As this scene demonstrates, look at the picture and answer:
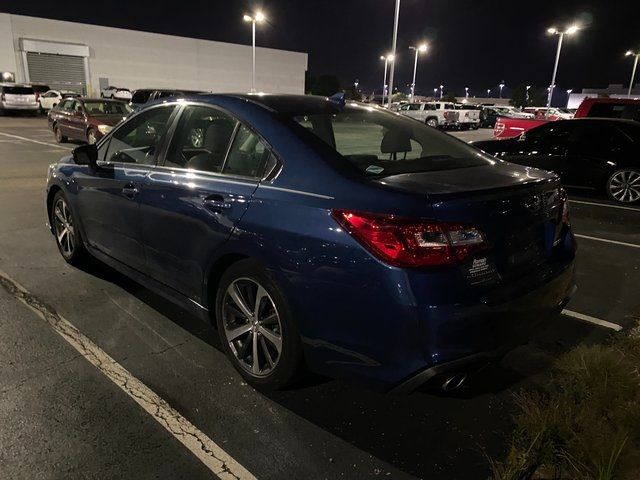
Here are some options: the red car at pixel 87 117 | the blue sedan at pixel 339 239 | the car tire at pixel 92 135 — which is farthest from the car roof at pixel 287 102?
the car tire at pixel 92 135

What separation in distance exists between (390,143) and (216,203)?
4.13ft

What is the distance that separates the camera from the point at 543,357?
3.51 m

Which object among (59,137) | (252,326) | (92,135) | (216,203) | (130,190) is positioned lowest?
(59,137)

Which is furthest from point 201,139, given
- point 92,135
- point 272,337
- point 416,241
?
point 92,135

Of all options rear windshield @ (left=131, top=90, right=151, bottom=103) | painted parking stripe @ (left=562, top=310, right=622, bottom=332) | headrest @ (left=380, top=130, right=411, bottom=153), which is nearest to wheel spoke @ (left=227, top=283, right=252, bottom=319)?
headrest @ (left=380, top=130, right=411, bottom=153)

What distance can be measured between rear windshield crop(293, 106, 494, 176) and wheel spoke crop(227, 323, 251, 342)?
1122mm

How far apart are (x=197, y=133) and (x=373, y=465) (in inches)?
92.7

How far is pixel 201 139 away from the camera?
3.53 meters

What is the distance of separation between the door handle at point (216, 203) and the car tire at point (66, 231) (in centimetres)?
221

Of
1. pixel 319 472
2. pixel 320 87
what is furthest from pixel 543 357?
pixel 320 87

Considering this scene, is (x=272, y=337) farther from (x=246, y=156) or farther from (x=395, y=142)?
(x=395, y=142)

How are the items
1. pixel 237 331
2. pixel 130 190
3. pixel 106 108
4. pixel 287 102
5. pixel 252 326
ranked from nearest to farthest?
pixel 252 326
pixel 237 331
pixel 287 102
pixel 130 190
pixel 106 108

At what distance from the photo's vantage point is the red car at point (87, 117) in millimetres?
15274

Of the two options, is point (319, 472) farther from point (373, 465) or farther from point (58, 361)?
point (58, 361)
